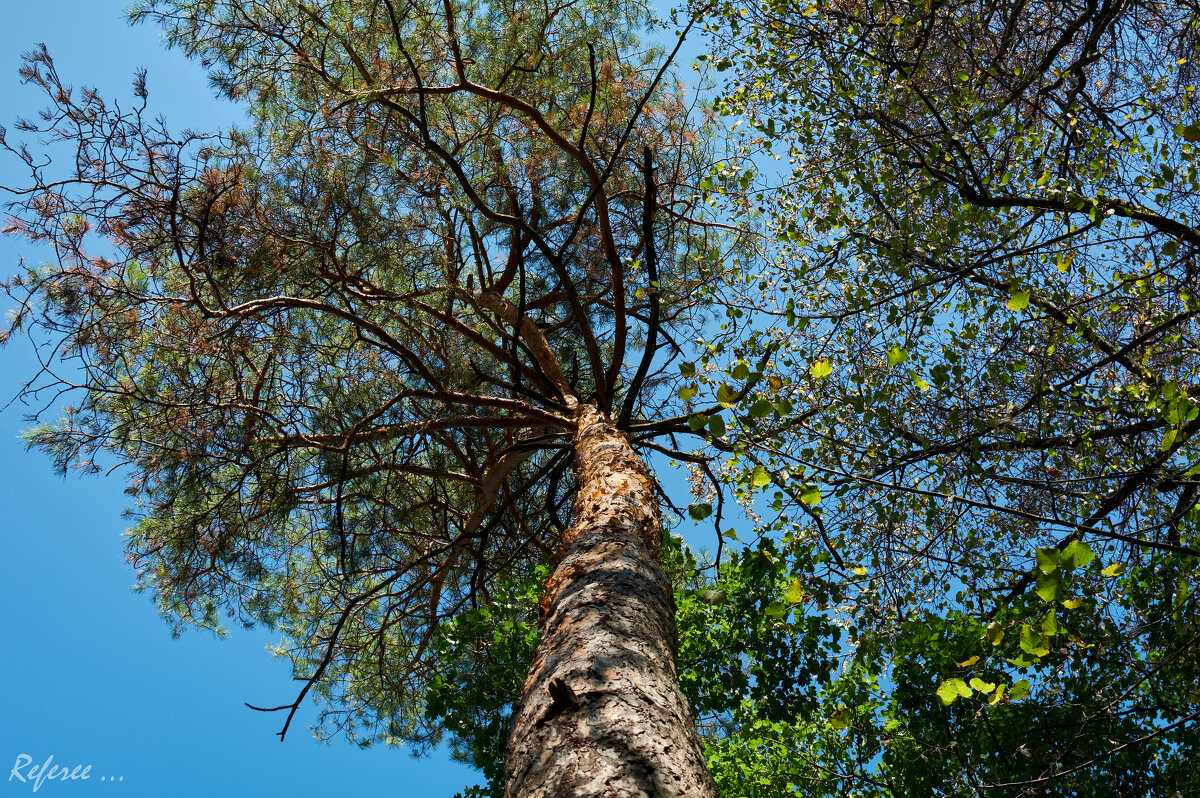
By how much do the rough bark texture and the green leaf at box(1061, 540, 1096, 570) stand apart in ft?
2.92

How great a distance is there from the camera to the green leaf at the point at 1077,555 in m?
1.40

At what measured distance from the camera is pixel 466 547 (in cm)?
550

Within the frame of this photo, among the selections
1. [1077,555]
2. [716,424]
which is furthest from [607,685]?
[1077,555]

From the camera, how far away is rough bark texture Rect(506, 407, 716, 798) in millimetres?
1471

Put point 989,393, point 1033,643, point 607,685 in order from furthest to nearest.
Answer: point 989,393
point 607,685
point 1033,643

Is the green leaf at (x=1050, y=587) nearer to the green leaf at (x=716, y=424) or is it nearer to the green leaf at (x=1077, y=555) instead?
the green leaf at (x=1077, y=555)

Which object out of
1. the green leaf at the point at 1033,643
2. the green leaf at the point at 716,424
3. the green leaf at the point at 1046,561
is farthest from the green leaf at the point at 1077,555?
the green leaf at the point at 716,424

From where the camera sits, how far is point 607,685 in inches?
69.8

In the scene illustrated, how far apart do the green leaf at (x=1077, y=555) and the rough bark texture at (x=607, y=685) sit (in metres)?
0.89

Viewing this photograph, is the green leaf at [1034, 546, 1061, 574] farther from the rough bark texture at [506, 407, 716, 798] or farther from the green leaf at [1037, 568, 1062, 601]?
the rough bark texture at [506, 407, 716, 798]

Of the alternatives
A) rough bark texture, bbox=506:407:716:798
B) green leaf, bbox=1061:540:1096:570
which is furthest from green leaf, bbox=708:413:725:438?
green leaf, bbox=1061:540:1096:570

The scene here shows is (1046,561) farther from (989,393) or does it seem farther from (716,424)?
(989,393)

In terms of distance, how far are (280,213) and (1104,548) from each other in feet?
19.2

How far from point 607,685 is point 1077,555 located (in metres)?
1.08
